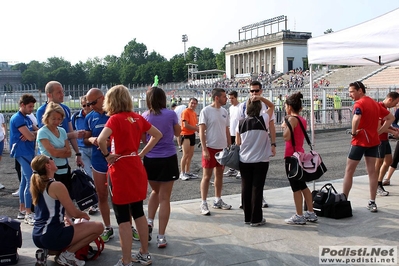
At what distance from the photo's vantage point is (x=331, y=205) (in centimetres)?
583

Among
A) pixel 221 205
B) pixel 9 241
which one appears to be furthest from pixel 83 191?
pixel 221 205

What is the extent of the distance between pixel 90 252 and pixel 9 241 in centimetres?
87

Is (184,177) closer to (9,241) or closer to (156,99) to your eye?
(156,99)

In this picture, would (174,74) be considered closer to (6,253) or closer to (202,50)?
(202,50)

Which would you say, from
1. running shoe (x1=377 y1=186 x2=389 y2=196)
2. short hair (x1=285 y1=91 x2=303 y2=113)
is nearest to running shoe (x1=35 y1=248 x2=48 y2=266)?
A: short hair (x1=285 y1=91 x2=303 y2=113)

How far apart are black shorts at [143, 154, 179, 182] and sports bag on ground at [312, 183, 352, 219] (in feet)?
8.00

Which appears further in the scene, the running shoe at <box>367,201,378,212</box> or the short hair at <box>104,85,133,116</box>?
the running shoe at <box>367,201,378,212</box>

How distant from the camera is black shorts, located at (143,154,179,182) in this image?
4.73 m

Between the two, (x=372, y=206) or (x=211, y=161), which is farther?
(x=211, y=161)

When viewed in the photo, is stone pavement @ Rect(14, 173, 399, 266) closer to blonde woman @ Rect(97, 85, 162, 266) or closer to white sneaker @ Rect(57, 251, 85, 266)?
white sneaker @ Rect(57, 251, 85, 266)

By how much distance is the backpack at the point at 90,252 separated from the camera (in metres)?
4.40

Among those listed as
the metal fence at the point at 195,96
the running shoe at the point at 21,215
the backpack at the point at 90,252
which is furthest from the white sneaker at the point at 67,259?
the metal fence at the point at 195,96

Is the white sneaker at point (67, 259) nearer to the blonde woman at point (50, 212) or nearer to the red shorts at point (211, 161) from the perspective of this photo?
the blonde woman at point (50, 212)

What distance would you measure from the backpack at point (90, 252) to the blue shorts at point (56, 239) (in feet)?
0.87
